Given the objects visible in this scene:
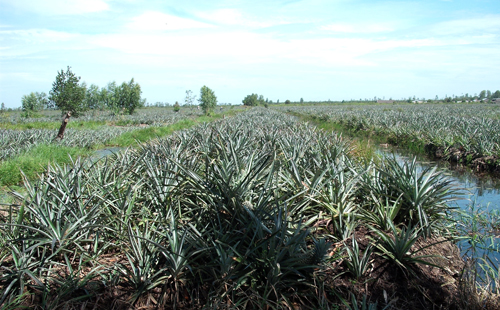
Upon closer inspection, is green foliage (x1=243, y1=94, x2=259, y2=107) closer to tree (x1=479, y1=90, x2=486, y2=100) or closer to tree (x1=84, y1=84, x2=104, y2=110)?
tree (x1=84, y1=84, x2=104, y2=110)

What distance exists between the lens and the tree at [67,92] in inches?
962

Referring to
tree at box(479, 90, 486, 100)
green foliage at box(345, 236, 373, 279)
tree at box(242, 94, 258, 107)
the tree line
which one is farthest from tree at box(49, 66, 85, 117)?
tree at box(479, 90, 486, 100)

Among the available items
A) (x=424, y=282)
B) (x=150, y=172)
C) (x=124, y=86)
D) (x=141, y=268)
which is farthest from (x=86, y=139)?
(x=124, y=86)

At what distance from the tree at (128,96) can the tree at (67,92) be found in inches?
496

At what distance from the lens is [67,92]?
24.4 metres

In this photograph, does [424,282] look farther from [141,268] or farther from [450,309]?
[141,268]

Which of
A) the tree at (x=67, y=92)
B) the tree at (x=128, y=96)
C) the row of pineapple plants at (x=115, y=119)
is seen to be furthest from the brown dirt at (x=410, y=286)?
the tree at (x=128, y=96)

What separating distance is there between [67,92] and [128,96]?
14388 millimetres

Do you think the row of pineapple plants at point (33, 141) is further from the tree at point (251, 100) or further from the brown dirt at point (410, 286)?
the tree at point (251, 100)

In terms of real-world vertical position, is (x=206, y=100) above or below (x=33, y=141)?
above

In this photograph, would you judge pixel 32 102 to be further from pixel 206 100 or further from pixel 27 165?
pixel 27 165

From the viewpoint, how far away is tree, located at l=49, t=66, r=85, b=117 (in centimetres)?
2444

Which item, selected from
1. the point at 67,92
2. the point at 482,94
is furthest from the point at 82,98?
the point at 482,94

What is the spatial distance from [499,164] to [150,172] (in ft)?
28.0
